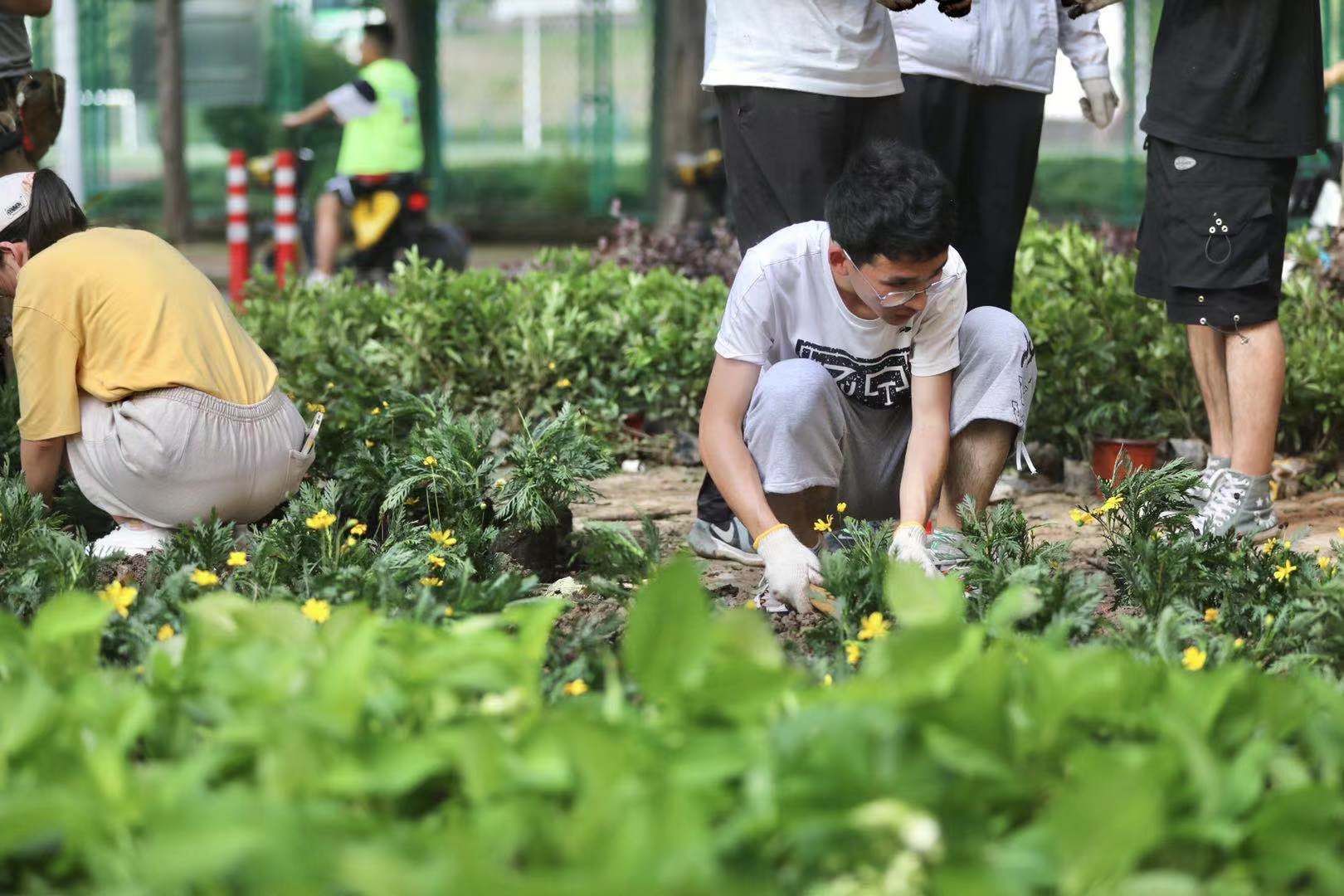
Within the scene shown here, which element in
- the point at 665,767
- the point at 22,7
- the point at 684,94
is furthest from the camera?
the point at 684,94

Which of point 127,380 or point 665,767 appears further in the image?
point 127,380

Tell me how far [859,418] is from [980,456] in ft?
0.91

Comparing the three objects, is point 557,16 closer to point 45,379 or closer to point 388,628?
point 45,379

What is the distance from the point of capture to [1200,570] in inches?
118

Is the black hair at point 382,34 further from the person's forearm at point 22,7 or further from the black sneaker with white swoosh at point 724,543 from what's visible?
the black sneaker with white swoosh at point 724,543

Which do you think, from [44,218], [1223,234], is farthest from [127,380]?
[1223,234]

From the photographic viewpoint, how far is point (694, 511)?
4613 mm

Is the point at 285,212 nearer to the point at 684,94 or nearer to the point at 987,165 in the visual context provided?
the point at 684,94

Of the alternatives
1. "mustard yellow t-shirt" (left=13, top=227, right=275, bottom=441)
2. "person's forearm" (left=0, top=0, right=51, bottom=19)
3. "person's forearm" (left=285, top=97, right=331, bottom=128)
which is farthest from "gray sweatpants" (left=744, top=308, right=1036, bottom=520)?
"person's forearm" (left=285, top=97, right=331, bottom=128)

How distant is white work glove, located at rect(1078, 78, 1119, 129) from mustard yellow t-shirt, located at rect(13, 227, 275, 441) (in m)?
2.40

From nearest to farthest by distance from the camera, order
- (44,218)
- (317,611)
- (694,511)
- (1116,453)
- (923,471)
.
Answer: (317,611)
(923,471)
(44,218)
(694,511)
(1116,453)

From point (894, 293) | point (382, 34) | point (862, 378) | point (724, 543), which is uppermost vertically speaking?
point (382, 34)

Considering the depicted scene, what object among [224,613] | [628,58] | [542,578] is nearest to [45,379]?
[542,578]

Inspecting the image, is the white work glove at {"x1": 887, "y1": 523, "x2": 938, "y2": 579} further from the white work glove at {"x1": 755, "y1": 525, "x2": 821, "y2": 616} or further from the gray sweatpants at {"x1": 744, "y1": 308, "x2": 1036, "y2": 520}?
the gray sweatpants at {"x1": 744, "y1": 308, "x2": 1036, "y2": 520}
